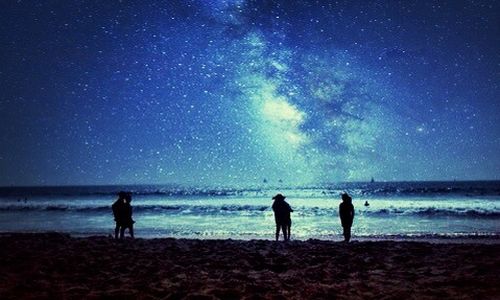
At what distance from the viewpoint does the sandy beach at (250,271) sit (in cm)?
634

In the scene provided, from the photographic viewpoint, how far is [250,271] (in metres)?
8.20

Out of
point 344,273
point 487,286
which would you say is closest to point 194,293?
point 344,273

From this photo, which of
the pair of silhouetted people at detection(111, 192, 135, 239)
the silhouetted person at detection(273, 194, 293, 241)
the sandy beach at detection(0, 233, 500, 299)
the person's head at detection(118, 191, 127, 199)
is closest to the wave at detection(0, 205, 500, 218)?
the silhouetted person at detection(273, 194, 293, 241)

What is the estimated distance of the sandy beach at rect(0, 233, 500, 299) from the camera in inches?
249

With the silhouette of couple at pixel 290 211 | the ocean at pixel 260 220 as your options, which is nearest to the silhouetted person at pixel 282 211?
the silhouette of couple at pixel 290 211

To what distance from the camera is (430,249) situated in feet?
35.8

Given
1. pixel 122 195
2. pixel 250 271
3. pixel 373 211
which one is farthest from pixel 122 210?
pixel 373 211

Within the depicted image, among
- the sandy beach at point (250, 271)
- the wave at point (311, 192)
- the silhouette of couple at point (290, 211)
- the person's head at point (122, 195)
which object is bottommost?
the wave at point (311, 192)

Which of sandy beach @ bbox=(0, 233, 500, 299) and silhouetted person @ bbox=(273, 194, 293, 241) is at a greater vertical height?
silhouetted person @ bbox=(273, 194, 293, 241)

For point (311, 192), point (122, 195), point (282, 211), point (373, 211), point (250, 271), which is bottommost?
point (311, 192)

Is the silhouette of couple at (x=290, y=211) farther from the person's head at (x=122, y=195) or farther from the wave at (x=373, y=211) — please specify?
the wave at (x=373, y=211)

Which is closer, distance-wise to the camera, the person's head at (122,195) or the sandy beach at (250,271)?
the sandy beach at (250,271)

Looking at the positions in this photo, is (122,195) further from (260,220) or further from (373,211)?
(373,211)

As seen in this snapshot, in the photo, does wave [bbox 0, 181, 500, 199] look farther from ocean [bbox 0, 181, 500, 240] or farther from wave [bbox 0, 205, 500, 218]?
wave [bbox 0, 205, 500, 218]
